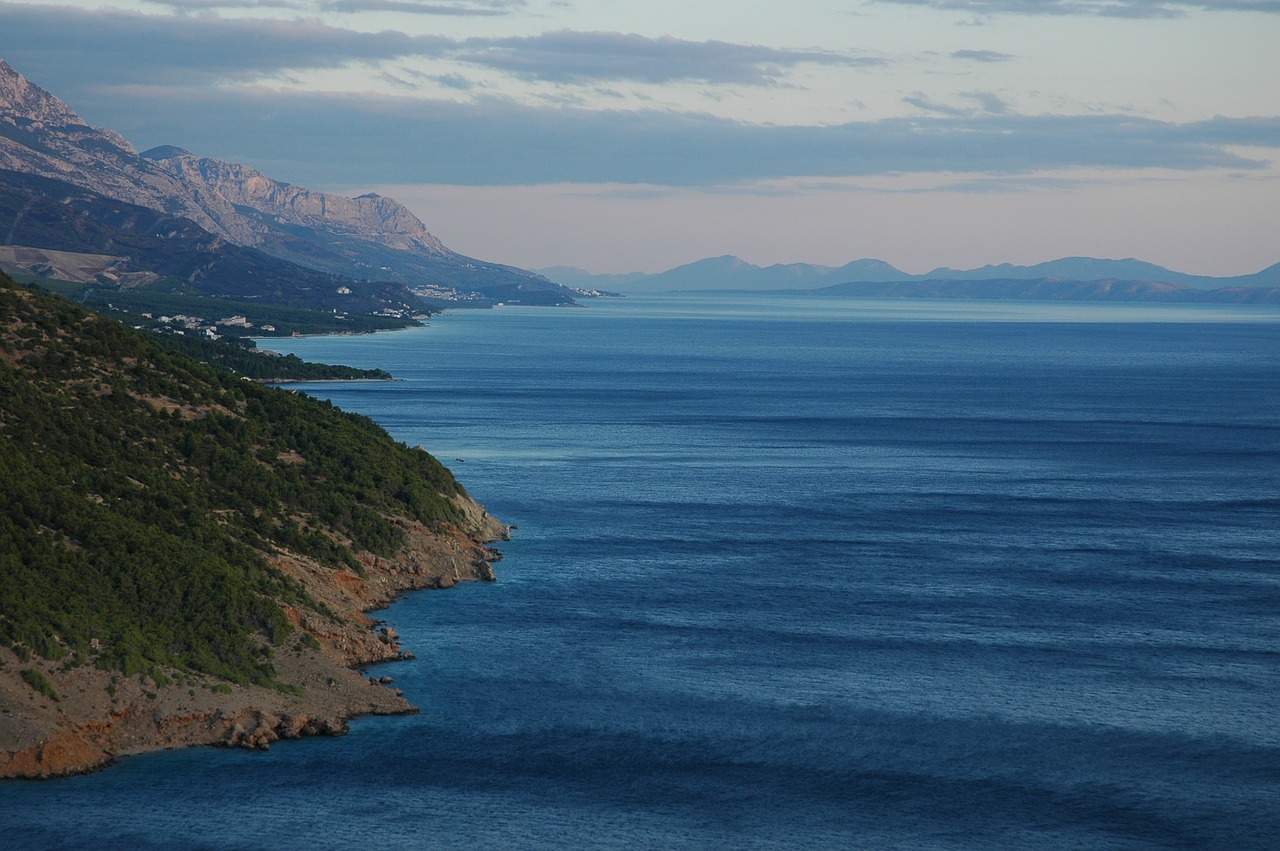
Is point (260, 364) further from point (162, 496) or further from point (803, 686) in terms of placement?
point (803, 686)

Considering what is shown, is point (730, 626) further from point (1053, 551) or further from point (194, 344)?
point (194, 344)

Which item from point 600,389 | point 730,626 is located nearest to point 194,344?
point 600,389

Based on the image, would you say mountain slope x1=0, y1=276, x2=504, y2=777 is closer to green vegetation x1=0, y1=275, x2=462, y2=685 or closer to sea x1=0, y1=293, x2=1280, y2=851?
green vegetation x1=0, y1=275, x2=462, y2=685

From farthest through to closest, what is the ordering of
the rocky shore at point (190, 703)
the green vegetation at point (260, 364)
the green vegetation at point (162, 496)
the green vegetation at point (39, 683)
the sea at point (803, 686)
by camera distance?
the green vegetation at point (260, 364) → the green vegetation at point (162, 496) → the green vegetation at point (39, 683) → the rocky shore at point (190, 703) → the sea at point (803, 686)

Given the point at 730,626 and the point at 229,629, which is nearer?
the point at 229,629

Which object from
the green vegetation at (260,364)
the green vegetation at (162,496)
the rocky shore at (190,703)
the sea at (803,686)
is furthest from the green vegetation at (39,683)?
the green vegetation at (260,364)

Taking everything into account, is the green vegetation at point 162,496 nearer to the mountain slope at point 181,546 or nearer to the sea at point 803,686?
the mountain slope at point 181,546

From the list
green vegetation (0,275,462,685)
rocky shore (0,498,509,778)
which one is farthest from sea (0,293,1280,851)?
green vegetation (0,275,462,685)
